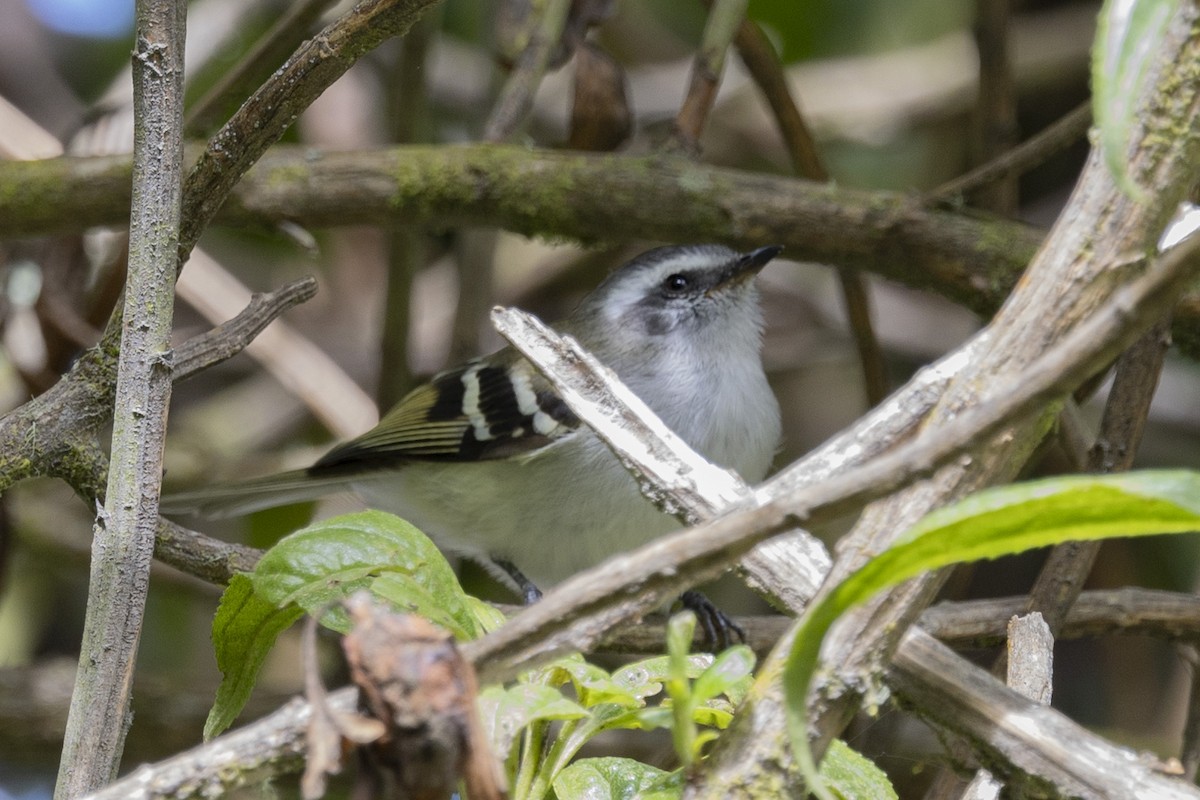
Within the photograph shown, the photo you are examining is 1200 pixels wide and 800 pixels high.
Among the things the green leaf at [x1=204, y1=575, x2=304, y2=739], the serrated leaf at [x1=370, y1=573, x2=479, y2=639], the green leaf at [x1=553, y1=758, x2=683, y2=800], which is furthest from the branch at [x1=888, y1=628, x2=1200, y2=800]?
the green leaf at [x1=204, y1=575, x2=304, y2=739]

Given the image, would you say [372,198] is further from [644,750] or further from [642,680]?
[642,680]

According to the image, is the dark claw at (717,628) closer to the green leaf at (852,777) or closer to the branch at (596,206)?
the branch at (596,206)

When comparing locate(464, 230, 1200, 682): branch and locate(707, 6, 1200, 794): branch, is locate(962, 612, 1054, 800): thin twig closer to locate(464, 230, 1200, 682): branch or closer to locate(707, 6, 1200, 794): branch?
locate(707, 6, 1200, 794): branch

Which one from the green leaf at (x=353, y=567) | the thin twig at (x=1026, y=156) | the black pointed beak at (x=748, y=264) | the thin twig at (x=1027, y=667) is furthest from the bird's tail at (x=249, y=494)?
the thin twig at (x=1027, y=667)

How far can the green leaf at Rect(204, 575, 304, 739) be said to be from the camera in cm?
140

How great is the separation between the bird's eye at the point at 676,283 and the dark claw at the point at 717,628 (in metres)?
0.96

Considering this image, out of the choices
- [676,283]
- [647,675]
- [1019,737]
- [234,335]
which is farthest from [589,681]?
[676,283]

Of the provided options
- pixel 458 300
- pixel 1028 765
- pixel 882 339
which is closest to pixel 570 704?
pixel 1028 765

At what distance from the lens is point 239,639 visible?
143 centimetres

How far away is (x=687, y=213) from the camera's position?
10.3 ft

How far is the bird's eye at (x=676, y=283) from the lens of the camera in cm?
370

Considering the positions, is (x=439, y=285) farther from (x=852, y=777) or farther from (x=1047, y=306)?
(x=1047, y=306)

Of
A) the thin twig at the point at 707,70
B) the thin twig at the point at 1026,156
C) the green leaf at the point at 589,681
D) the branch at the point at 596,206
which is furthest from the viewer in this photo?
the thin twig at the point at 707,70

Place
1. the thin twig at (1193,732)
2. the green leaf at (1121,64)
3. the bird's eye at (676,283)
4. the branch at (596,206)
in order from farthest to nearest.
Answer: the bird's eye at (676,283) → the branch at (596,206) → the thin twig at (1193,732) → the green leaf at (1121,64)
